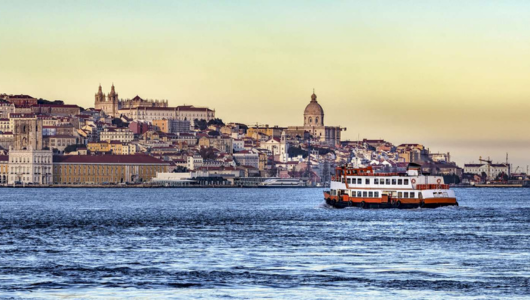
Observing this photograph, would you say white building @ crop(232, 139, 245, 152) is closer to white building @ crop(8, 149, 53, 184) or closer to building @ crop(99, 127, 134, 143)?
building @ crop(99, 127, 134, 143)

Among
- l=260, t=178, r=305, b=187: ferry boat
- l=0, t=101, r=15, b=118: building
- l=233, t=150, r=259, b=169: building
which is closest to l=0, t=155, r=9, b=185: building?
l=260, t=178, r=305, b=187: ferry boat

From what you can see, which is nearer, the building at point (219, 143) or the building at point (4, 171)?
the building at point (4, 171)

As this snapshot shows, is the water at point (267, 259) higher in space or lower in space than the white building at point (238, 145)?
lower

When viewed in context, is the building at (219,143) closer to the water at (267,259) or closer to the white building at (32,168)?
the white building at (32,168)

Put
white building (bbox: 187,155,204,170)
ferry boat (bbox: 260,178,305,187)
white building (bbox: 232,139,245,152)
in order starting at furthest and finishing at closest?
1. white building (bbox: 232,139,245,152)
2. white building (bbox: 187,155,204,170)
3. ferry boat (bbox: 260,178,305,187)

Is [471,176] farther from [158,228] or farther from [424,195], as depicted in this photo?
[158,228]

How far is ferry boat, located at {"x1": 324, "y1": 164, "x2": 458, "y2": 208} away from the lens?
179 feet

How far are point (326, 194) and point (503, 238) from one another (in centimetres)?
2486

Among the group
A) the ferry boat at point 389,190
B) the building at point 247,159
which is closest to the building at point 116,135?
the building at point 247,159

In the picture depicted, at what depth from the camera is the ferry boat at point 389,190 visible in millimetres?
54531

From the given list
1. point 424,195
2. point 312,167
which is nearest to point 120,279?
point 424,195

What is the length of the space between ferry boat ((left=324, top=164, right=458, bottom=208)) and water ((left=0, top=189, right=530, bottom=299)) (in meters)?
8.64

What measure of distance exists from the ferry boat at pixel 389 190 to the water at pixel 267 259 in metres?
8.64

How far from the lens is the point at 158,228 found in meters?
41.4
